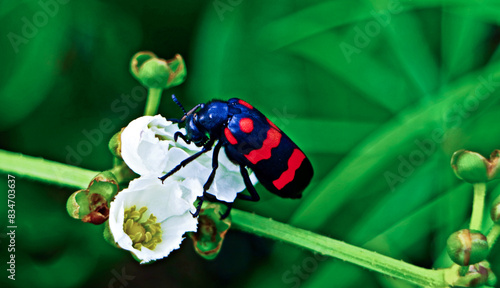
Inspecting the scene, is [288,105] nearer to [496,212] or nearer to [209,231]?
[209,231]

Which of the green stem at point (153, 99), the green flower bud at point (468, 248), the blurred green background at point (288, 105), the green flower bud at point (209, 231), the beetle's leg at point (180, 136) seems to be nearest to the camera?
the green flower bud at point (468, 248)

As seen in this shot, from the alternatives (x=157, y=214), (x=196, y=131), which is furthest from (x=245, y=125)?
(x=157, y=214)

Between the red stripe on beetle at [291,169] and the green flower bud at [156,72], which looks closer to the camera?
the green flower bud at [156,72]

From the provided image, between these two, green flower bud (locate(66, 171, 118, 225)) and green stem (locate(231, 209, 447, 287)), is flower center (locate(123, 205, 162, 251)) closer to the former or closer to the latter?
green flower bud (locate(66, 171, 118, 225))

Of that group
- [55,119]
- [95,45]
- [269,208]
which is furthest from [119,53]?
[269,208]

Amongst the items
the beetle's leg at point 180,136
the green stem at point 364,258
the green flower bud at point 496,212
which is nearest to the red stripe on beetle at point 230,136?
the beetle's leg at point 180,136

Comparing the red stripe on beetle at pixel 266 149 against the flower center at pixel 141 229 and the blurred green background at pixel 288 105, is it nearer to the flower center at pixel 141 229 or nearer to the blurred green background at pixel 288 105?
the flower center at pixel 141 229

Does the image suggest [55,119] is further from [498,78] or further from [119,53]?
[498,78]
